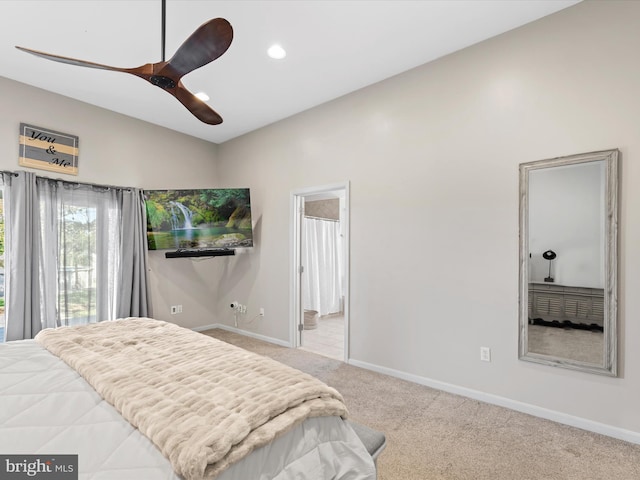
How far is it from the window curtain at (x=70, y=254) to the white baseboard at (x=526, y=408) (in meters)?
3.21

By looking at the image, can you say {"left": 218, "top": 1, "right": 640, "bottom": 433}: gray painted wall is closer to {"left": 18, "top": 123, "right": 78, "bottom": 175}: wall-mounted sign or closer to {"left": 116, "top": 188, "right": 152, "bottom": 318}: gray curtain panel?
{"left": 116, "top": 188, "right": 152, "bottom": 318}: gray curtain panel

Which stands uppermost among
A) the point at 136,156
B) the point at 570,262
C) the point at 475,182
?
the point at 136,156

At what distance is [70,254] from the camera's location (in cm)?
373

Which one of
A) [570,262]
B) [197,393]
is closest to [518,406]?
[570,262]

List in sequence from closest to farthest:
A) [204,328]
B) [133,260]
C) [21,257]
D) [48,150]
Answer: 1. [21,257]
2. [48,150]
3. [133,260]
4. [204,328]

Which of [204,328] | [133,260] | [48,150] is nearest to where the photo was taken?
[48,150]

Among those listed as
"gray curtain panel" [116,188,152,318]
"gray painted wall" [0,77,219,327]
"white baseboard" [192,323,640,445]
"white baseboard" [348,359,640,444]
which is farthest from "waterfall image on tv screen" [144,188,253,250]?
"white baseboard" [348,359,640,444]

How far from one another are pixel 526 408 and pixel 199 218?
12.9 ft

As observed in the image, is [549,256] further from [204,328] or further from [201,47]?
[204,328]

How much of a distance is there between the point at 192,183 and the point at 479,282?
A: 13.5 feet

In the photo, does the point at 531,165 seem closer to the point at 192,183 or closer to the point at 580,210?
the point at 580,210

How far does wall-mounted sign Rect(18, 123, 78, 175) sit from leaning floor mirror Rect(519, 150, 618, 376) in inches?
178

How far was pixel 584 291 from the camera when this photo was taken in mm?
2350

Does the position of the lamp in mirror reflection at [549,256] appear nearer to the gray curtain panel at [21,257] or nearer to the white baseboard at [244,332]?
the white baseboard at [244,332]
